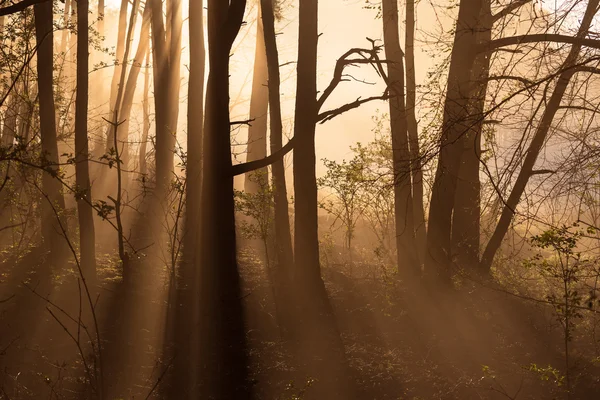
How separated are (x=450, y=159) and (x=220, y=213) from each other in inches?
209

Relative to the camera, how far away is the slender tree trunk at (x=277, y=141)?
36.8 feet

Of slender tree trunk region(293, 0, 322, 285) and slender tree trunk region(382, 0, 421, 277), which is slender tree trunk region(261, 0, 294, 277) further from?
slender tree trunk region(382, 0, 421, 277)

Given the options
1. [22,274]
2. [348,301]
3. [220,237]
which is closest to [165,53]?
[22,274]

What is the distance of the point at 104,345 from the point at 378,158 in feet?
30.3

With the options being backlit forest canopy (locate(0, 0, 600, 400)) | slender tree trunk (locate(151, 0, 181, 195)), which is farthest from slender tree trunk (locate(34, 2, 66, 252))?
slender tree trunk (locate(151, 0, 181, 195))

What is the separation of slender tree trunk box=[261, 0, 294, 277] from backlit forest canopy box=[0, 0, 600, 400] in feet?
0.15

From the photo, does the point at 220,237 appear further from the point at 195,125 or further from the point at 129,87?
the point at 129,87

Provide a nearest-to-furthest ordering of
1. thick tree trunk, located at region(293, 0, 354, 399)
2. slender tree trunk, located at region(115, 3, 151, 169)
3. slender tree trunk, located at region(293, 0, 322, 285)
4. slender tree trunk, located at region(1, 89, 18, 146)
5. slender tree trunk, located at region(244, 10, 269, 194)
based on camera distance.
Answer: slender tree trunk, located at region(1, 89, 18, 146) < thick tree trunk, located at region(293, 0, 354, 399) < slender tree trunk, located at region(293, 0, 322, 285) < slender tree trunk, located at region(244, 10, 269, 194) < slender tree trunk, located at region(115, 3, 151, 169)

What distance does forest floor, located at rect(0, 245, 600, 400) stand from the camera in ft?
23.4

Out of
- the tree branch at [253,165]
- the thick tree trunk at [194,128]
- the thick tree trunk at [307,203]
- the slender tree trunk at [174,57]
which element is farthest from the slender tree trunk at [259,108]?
the tree branch at [253,165]

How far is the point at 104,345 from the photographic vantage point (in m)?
7.96

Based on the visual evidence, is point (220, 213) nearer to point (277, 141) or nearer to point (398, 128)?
point (277, 141)

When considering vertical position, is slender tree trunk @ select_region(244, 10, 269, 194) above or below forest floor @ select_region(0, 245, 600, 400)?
above

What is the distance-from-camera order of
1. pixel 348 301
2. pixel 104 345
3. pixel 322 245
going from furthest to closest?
pixel 322 245 < pixel 348 301 < pixel 104 345
